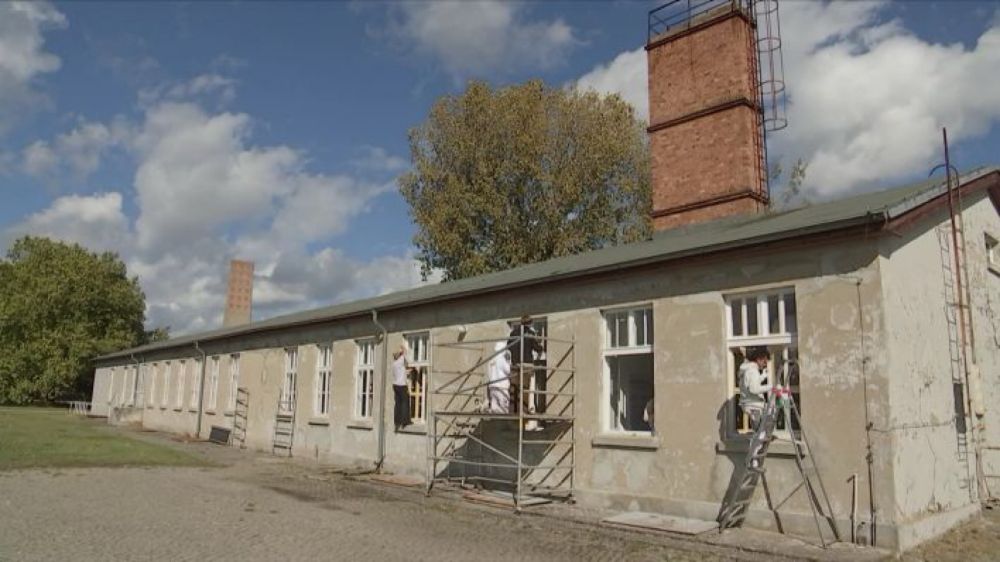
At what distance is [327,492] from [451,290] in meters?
4.65

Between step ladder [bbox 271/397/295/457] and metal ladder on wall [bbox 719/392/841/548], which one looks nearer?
metal ladder on wall [bbox 719/392/841/548]

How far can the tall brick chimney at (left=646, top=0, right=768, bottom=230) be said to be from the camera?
15.9 metres

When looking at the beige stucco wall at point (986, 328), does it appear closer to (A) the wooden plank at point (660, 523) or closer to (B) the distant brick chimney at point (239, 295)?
(A) the wooden plank at point (660, 523)

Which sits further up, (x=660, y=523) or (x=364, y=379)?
(x=364, y=379)

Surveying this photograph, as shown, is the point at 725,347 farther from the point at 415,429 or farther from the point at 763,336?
the point at 415,429

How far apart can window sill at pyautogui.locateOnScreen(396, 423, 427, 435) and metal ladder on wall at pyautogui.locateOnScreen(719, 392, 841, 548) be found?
24.1 feet

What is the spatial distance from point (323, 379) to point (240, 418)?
18.0 feet

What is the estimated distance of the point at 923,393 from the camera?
9469 millimetres

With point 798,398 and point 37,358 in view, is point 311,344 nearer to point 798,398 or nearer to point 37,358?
point 798,398

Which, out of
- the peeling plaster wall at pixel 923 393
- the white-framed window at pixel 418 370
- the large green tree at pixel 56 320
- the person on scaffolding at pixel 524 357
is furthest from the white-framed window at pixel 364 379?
the large green tree at pixel 56 320

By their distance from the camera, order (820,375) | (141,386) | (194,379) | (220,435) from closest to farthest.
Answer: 1. (820,375)
2. (220,435)
3. (194,379)
4. (141,386)

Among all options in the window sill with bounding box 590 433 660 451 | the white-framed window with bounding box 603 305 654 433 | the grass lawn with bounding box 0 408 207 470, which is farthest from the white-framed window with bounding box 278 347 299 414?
the window sill with bounding box 590 433 660 451

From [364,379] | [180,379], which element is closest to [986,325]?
[364,379]

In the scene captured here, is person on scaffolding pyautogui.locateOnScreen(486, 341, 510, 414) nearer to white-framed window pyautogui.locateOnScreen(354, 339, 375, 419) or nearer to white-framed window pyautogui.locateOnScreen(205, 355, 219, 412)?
white-framed window pyautogui.locateOnScreen(354, 339, 375, 419)
